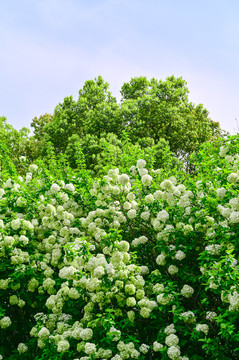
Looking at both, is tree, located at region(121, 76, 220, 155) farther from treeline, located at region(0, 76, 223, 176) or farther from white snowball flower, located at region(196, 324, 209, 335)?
white snowball flower, located at region(196, 324, 209, 335)

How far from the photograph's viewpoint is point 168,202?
A: 466cm

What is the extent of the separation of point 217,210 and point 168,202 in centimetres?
94

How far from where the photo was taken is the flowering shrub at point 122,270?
3438 mm

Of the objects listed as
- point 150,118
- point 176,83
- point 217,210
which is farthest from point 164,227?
point 176,83

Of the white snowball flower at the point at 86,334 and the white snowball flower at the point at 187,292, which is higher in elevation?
the white snowball flower at the point at 187,292

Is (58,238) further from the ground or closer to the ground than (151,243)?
closer to the ground

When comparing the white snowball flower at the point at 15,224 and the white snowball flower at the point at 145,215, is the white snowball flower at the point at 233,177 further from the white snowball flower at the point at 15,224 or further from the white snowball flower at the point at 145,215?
the white snowball flower at the point at 15,224

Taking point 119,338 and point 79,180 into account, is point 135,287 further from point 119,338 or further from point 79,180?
point 79,180

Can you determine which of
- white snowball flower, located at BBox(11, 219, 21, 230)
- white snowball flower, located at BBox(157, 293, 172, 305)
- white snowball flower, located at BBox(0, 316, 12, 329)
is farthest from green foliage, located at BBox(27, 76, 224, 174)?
white snowball flower, located at BBox(157, 293, 172, 305)

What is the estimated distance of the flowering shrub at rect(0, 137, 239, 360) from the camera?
3438 millimetres

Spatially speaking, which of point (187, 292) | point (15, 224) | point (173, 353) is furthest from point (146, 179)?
point (173, 353)

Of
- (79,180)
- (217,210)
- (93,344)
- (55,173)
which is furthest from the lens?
Result: (55,173)

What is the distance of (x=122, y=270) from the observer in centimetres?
372

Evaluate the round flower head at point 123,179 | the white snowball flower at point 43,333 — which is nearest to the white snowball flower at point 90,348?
the white snowball flower at point 43,333
